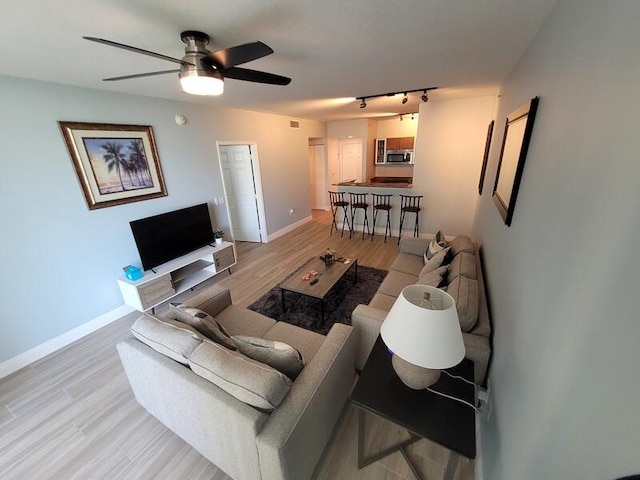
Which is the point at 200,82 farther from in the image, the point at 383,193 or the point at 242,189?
the point at 383,193

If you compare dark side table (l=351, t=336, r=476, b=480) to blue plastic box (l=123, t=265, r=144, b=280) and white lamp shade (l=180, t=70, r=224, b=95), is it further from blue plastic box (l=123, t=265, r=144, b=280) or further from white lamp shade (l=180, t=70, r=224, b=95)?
blue plastic box (l=123, t=265, r=144, b=280)

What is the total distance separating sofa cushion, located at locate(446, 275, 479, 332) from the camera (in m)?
1.65

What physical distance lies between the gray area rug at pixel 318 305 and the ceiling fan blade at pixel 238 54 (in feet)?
7.98

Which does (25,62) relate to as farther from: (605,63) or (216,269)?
(605,63)

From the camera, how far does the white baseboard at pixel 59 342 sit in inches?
93.0

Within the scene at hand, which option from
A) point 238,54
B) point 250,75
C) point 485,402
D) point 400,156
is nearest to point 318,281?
point 485,402

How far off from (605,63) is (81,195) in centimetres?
395

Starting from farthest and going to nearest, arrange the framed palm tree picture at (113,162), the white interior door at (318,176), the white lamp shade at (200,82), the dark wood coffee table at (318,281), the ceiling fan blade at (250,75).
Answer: the white interior door at (318,176) < the dark wood coffee table at (318,281) < the framed palm tree picture at (113,162) < the ceiling fan blade at (250,75) < the white lamp shade at (200,82)

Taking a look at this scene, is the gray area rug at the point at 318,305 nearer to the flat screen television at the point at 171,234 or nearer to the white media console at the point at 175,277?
the white media console at the point at 175,277

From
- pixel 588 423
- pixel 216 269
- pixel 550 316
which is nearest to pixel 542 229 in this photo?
pixel 550 316

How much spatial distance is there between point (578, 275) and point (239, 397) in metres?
1.43

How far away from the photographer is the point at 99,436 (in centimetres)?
180

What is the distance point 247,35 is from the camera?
1633 mm

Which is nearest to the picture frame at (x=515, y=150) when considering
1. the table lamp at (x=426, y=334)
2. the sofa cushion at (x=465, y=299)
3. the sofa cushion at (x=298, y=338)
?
the sofa cushion at (x=465, y=299)
